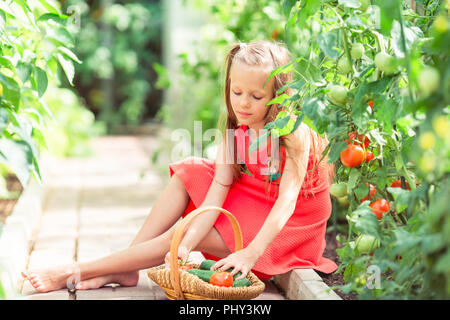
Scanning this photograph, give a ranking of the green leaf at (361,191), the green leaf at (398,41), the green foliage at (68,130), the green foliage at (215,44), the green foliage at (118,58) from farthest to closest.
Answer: the green foliage at (118,58) → the green foliage at (68,130) → the green foliage at (215,44) → the green leaf at (361,191) → the green leaf at (398,41)

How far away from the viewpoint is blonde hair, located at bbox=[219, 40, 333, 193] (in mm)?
1974

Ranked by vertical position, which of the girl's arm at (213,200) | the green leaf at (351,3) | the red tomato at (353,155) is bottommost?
the girl's arm at (213,200)

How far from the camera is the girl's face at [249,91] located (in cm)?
195

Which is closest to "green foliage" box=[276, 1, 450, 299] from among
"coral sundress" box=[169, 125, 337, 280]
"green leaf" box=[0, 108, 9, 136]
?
"coral sundress" box=[169, 125, 337, 280]

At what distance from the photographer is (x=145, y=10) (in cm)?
738

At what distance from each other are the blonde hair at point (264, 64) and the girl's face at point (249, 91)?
0.02 meters

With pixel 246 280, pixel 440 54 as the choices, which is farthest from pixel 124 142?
pixel 440 54

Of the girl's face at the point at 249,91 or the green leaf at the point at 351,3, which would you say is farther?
the girl's face at the point at 249,91

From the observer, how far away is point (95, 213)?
323 centimetres

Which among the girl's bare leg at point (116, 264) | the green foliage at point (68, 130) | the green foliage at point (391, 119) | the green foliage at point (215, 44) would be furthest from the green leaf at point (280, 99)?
the green foliage at point (68, 130)

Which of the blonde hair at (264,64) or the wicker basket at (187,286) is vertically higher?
the blonde hair at (264,64)

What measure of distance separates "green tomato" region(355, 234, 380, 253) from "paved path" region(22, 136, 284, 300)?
476mm

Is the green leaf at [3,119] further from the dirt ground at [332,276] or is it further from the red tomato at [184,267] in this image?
the dirt ground at [332,276]

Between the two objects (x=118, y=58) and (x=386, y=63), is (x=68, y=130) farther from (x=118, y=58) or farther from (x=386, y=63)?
(x=386, y=63)
